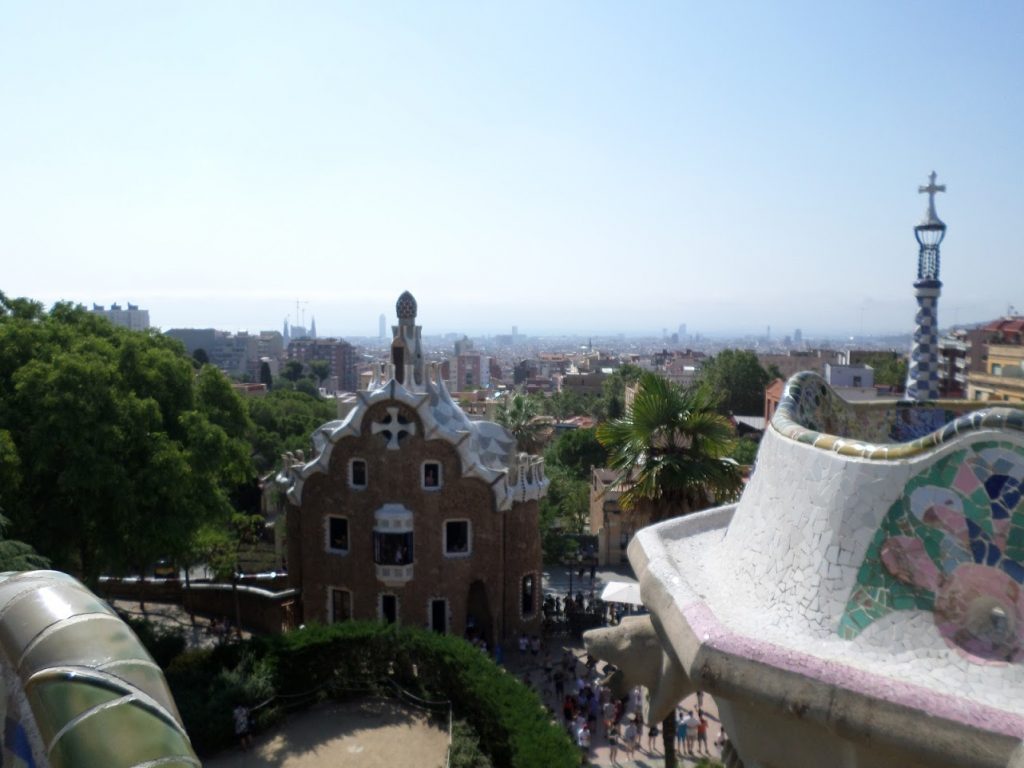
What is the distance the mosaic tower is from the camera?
534 inches

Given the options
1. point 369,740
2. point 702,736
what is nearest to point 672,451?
point 702,736

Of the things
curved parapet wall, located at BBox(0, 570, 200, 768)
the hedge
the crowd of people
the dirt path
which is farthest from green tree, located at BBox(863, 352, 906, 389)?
curved parapet wall, located at BBox(0, 570, 200, 768)

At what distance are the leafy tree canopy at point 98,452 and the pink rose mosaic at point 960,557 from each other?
47.1 ft

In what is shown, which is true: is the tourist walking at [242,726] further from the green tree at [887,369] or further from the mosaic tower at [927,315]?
the green tree at [887,369]

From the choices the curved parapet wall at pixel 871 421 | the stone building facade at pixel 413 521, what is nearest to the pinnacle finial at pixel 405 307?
the stone building facade at pixel 413 521

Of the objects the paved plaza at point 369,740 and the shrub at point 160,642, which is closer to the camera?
the paved plaza at point 369,740

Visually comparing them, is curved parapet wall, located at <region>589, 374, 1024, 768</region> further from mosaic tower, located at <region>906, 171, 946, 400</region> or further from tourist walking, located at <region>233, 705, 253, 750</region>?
tourist walking, located at <region>233, 705, 253, 750</region>

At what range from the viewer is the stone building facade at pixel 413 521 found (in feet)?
65.6

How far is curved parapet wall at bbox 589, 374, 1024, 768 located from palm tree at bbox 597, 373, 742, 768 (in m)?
6.63

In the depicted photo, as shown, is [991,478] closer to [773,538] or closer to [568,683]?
[773,538]

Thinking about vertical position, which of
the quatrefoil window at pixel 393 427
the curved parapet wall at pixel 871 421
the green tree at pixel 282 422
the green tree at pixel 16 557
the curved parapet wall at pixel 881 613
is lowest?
the green tree at pixel 282 422

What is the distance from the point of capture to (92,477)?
15578 mm

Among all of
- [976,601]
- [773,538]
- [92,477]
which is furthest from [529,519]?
[976,601]

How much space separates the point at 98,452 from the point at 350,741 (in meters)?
7.38
